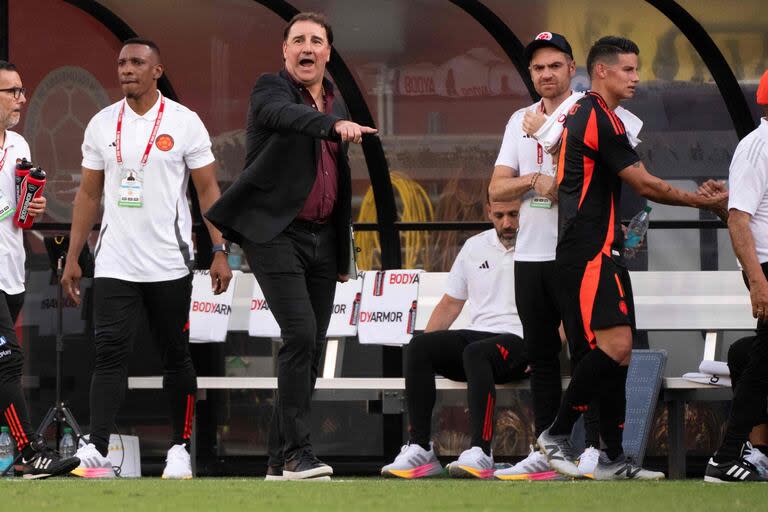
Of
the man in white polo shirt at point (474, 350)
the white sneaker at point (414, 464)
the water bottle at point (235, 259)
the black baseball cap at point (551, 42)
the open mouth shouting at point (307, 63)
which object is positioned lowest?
the white sneaker at point (414, 464)

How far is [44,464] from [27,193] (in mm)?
1333

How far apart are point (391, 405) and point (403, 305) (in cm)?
79

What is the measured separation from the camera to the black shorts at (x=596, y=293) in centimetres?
725

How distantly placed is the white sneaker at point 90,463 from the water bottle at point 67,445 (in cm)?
219

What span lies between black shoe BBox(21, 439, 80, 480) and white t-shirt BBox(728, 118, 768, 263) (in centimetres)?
320

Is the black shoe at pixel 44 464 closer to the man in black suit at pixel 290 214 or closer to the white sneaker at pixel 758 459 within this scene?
the man in black suit at pixel 290 214

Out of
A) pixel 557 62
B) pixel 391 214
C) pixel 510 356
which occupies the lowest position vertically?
pixel 510 356

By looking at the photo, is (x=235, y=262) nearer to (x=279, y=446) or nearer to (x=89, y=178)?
(x=89, y=178)

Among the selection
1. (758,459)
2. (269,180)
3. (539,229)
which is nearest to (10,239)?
(269,180)

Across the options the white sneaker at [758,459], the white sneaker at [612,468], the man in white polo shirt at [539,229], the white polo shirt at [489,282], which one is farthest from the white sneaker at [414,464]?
the white sneaker at [758,459]

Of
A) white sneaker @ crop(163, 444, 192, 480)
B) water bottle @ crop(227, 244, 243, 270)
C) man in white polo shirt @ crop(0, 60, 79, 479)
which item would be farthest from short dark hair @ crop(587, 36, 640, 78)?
water bottle @ crop(227, 244, 243, 270)

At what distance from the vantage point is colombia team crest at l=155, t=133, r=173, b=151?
26.2 feet

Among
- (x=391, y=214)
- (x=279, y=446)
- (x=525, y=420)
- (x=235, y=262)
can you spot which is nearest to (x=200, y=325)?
(x=235, y=262)

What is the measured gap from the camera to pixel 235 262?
11102mm
